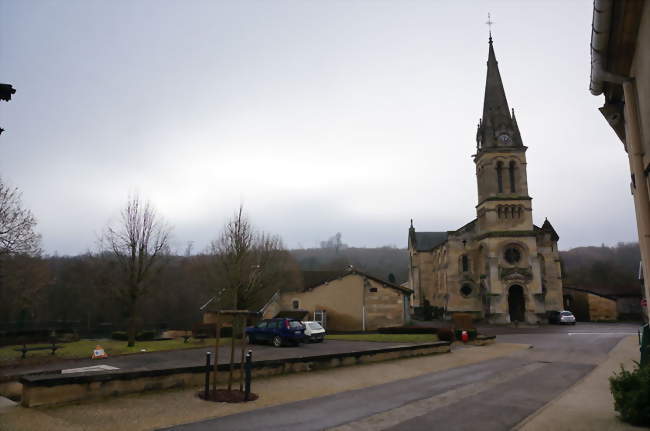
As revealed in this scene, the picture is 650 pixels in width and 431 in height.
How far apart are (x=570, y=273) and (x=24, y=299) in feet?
297

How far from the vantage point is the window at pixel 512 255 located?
4666 centimetres

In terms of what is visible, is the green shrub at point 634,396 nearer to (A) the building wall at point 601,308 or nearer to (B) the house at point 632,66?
(B) the house at point 632,66

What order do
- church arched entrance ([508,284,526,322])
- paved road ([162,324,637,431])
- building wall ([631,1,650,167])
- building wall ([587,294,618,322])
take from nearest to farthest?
building wall ([631,1,650,167]) < paved road ([162,324,637,431]) < church arched entrance ([508,284,526,322]) < building wall ([587,294,618,322])

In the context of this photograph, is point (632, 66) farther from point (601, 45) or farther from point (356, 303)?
point (356, 303)

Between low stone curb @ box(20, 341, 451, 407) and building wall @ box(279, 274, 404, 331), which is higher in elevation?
building wall @ box(279, 274, 404, 331)

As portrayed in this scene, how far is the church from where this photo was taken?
147ft

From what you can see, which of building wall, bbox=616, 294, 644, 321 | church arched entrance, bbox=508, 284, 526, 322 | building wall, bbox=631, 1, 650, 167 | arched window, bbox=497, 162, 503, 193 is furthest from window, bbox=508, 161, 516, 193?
building wall, bbox=631, 1, 650, 167

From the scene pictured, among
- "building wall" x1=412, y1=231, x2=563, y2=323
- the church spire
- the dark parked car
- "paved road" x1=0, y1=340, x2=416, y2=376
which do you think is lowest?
"paved road" x1=0, y1=340, x2=416, y2=376

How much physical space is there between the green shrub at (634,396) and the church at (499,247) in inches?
1520

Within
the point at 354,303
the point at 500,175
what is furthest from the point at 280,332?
the point at 500,175

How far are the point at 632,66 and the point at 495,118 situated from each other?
149ft

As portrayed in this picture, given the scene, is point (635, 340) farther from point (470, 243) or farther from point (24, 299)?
point (24, 299)

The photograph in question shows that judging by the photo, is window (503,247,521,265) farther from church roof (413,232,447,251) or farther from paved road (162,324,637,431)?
paved road (162,324,637,431)

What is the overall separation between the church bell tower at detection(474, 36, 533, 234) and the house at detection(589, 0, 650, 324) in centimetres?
4074
